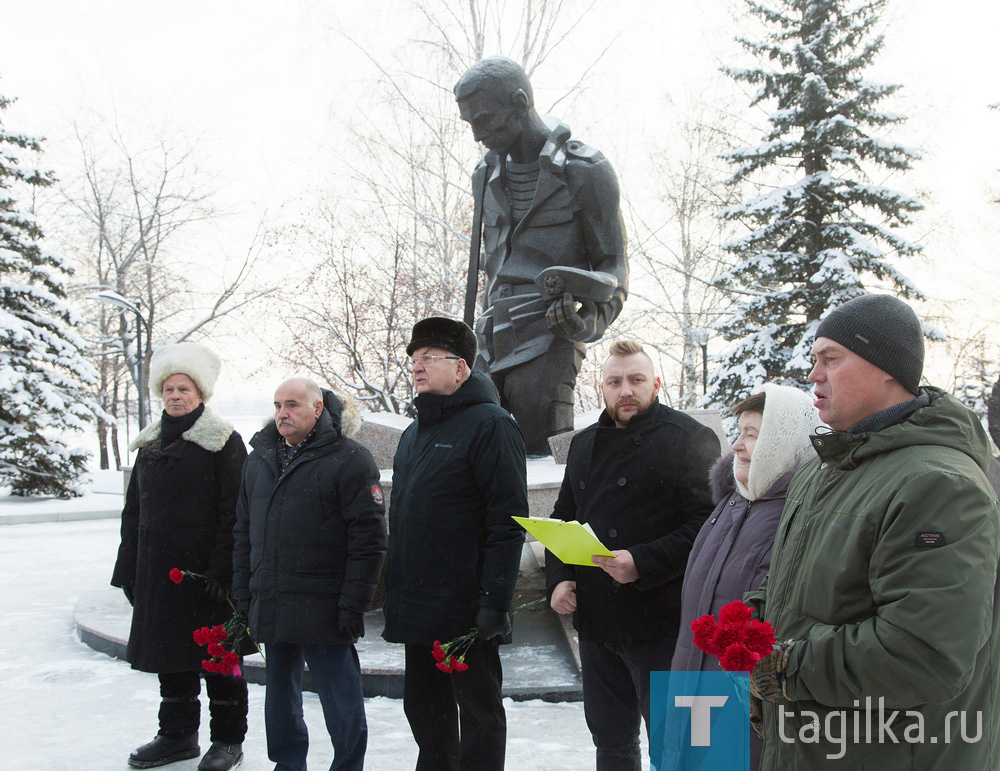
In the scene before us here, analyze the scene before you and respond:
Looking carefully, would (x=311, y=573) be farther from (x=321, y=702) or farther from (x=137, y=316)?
(x=137, y=316)

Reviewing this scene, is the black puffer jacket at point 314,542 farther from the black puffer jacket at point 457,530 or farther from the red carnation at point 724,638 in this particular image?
the red carnation at point 724,638

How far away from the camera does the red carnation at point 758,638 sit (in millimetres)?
1808

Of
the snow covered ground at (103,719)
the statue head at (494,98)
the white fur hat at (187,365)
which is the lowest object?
the snow covered ground at (103,719)

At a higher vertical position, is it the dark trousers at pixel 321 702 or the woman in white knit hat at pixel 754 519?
the woman in white knit hat at pixel 754 519

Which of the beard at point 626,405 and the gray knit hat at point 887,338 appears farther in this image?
the beard at point 626,405

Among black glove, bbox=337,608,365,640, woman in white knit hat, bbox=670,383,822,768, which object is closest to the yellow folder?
woman in white knit hat, bbox=670,383,822,768

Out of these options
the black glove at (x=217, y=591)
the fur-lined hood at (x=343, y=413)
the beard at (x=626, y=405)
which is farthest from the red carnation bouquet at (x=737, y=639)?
the black glove at (x=217, y=591)

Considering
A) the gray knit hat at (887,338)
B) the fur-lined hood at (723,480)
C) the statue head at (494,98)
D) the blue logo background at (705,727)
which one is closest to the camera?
the gray knit hat at (887,338)

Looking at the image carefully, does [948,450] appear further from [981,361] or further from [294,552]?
[981,361]

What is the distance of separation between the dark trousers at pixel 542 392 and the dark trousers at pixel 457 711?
283 centimetres

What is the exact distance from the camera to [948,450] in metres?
1.85

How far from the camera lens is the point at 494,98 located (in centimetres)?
547

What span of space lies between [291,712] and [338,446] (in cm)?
109

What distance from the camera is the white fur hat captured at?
165 inches
